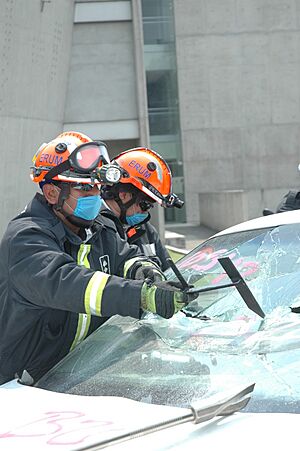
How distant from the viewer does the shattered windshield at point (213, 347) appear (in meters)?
2.03

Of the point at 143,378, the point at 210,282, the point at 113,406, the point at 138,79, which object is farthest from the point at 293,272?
the point at 138,79

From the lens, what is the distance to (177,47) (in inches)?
937

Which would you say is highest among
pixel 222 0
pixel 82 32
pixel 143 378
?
pixel 222 0

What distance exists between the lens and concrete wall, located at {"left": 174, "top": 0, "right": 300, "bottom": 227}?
78.2ft

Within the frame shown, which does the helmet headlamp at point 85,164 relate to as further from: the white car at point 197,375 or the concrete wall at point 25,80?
the concrete wall at point 25,80

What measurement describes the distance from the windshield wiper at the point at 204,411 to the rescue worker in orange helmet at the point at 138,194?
97.9 inches

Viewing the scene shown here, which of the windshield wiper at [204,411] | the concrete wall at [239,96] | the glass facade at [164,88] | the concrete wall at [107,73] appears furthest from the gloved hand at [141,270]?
the concrete wall at [239,96]

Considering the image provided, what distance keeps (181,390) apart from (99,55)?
16.0 metres

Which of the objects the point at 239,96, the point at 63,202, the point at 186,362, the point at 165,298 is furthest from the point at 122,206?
the point at 239,96

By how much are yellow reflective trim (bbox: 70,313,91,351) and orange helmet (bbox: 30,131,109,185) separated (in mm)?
521

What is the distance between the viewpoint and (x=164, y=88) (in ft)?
79.8

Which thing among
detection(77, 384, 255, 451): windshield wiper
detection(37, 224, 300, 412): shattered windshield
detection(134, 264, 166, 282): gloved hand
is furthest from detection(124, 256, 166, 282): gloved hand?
detection(77, 384, 255, 451): windshield wiper

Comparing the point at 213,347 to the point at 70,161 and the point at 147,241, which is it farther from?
the point at 147,241

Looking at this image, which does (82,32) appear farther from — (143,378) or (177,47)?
(143,378)
